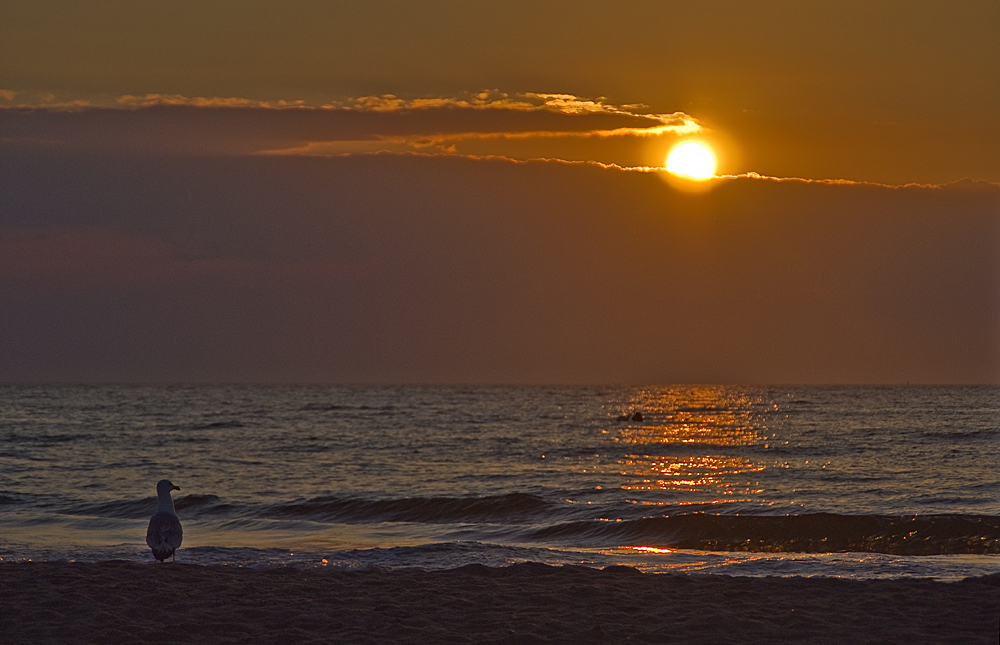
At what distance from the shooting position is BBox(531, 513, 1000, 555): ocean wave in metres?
16.3

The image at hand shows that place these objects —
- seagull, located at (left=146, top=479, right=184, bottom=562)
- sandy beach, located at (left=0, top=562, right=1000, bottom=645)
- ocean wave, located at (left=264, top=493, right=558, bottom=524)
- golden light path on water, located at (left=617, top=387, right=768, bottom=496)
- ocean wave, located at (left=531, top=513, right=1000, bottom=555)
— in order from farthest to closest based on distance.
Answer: golden light path on water, located at (left=617, top=387, right=768, bottom=496)
ocean wave, located at (left=264, top=493, right=558, bottom=524)
ocean wave, located at (left=531, top=513, right=1000, bottom=555)
seagull, located at (left=146, top=479, right=184, bottom=562)
sandy beach, located at (left=0, top=562, right=1000, bottom=645)

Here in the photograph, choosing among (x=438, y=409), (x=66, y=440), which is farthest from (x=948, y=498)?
(x=438, y=409)

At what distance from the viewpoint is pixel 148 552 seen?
14922 mm

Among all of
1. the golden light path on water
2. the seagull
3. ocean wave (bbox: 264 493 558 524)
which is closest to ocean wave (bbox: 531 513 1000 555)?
ocean wave (bbox: 264 493 558 524)

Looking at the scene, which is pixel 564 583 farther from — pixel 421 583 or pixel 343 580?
pixel 343 580

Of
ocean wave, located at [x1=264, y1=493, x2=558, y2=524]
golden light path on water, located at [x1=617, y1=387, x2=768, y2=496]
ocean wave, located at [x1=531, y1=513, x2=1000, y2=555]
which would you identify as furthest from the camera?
golden light path on water, located at [x1=617, y1=387, x2=768, y2=496]

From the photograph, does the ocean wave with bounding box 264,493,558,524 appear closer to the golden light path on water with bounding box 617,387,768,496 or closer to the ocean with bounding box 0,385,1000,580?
the ocean with bounding box 0,385,1000,580

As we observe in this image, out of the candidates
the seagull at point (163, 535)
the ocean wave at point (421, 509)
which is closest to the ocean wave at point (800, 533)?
the ocean wave at point (421, 509)

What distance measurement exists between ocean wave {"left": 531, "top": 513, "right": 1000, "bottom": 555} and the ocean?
56 mm

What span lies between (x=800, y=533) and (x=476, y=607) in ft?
32.9

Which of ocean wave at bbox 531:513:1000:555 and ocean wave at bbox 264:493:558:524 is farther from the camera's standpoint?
ocean wave at bbox 264:493:558:524

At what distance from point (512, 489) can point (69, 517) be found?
432 inches

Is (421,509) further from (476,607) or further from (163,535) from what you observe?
(476,607)

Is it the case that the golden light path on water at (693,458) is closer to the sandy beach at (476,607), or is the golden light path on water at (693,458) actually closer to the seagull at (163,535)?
the sandy beach at (476,607)
